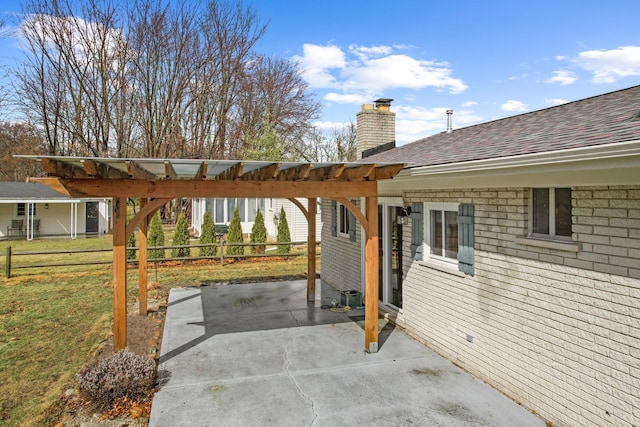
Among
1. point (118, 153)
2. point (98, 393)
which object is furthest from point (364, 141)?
point (118, 153)

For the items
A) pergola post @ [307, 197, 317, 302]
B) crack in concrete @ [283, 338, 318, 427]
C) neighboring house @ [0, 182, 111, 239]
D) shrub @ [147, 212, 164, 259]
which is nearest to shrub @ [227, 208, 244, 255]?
shrub @ [147, 212, 164, 259]

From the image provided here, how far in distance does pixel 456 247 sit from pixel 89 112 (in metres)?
26.0

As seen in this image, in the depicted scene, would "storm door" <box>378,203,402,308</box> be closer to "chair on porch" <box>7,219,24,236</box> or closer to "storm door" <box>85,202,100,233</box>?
"storm door" <box>85,202,100,233</box>

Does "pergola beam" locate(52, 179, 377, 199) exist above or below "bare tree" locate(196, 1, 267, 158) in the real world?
below

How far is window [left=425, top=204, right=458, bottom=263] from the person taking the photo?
19.0ft

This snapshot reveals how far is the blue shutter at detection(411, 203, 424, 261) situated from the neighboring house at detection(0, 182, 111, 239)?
21207mm

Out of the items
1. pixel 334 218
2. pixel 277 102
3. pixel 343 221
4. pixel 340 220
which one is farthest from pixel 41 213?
pixel 343 221

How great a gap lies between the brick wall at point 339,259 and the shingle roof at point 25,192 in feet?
52.5

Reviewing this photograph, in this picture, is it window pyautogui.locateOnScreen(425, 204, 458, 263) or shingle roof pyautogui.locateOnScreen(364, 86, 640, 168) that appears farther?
window pyautogui.locateOnScreen(425, 204, 458, 263)

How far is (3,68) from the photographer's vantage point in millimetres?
21766

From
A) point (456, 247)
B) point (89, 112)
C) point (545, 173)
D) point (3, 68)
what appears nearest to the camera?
point (545, 173)

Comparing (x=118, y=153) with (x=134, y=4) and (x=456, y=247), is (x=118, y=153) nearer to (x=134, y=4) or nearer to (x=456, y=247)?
(x=134, y=4)

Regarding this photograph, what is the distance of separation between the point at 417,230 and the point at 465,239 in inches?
47.0

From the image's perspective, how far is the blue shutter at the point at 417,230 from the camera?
6438mm
